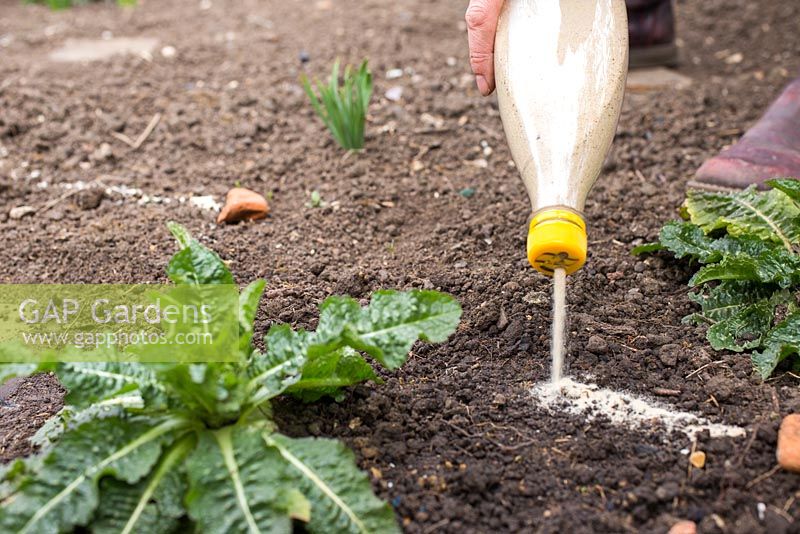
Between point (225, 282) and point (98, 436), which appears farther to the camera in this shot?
point (225, 282)

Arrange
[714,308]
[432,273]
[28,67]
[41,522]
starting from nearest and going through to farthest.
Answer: [41,522] → [714,308] → [432,273] → [28,67]

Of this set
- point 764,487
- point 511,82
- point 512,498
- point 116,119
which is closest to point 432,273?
point 511,82

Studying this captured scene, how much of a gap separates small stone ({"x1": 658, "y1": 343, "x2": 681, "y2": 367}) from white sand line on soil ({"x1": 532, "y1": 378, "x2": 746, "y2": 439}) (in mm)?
158

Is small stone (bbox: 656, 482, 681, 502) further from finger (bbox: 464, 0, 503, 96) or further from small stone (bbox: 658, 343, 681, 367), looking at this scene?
finger (bbox: 464, 0, 503, 96)

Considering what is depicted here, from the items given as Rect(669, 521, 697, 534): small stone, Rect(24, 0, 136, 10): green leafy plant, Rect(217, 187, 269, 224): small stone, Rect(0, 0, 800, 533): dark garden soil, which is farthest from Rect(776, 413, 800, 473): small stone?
Rect(24, 0, 136, 10): green leafy plant

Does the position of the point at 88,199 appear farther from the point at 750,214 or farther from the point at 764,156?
the point at 764,156

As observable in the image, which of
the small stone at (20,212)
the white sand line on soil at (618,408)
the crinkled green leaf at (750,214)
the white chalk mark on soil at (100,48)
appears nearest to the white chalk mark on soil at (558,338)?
the white sand line on soil at (618,408)

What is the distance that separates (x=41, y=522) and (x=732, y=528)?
4.20 ft

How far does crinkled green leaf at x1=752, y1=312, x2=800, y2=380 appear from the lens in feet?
7.01

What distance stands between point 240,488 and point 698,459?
0.95 m

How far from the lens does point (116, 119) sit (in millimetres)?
3844

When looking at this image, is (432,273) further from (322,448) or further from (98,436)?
(98,436)

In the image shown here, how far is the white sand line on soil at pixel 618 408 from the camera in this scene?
2.01m

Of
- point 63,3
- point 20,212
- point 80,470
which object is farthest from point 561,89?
point 63,3
